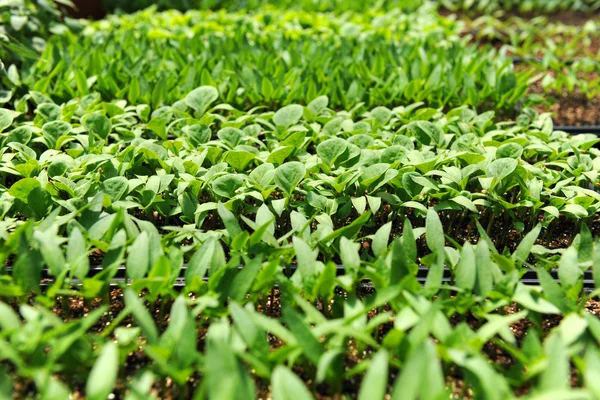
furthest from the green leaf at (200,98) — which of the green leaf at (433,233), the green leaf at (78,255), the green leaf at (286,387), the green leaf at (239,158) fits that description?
the green leaf at (286,387)

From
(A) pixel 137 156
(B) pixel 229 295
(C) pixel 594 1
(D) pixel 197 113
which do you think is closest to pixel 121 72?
(D) pixel 197 113

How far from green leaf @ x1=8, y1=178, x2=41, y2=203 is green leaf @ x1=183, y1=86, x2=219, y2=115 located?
0.87 metres

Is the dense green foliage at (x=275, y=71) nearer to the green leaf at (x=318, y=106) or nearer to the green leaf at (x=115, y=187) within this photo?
the green leaf at (x=318, y=106)

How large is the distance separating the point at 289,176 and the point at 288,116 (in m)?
0.57

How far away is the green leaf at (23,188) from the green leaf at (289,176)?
700 millimetres

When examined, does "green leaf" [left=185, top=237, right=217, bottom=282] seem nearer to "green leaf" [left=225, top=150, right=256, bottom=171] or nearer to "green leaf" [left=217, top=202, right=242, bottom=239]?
"green leaf" [left=217, top=202, right=242, bottom=239]

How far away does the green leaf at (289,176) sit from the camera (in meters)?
1.84

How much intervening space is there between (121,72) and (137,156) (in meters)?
1.08

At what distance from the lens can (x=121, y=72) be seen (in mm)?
2938

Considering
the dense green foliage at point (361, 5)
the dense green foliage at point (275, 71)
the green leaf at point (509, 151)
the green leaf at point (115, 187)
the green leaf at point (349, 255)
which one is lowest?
the dense green foliage at point (361, 5)

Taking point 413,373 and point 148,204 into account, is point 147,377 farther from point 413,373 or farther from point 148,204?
point 148,204

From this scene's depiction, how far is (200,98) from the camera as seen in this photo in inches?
98.3

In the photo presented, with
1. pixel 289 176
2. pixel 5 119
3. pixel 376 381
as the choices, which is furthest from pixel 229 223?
pixel 5 119

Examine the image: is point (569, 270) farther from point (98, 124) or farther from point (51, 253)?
point (98, 124)
